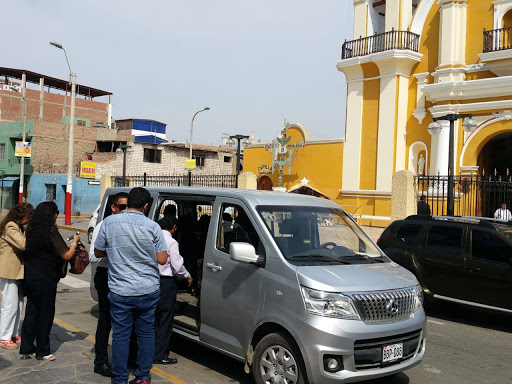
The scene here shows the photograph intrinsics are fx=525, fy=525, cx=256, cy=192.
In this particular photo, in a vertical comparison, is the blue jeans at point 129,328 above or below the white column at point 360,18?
below

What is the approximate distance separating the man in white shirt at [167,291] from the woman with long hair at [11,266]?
165 cm

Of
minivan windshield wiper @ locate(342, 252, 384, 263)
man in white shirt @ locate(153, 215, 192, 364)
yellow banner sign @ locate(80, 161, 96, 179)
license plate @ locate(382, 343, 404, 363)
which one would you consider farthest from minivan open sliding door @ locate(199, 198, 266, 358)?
yellow banner sign @ locate(80, 161, 96, 179)

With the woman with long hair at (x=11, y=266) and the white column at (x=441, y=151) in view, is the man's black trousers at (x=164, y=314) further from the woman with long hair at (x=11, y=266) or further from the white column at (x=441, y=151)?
the white column at (x=441, y=151)

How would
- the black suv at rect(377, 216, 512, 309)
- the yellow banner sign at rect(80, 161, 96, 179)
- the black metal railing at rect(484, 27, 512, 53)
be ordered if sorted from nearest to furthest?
the black suv at rect(377, 216, 512, 309)
the black metal railing at rect(484, 27, 512, 53)
the yellow banner sign at rect(80, 161, 96, 179)

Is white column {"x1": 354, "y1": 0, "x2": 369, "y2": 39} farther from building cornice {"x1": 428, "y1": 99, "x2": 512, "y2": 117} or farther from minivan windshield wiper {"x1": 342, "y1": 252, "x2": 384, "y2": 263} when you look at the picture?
minivan windshield wiper {"x1": 342, "y1": 252, "x2": 384, "y2": 263}

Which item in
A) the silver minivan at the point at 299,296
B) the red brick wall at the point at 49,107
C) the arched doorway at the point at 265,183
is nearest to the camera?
the silver minivan at the point at 299,296

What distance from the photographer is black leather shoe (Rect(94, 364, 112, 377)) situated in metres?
5.32

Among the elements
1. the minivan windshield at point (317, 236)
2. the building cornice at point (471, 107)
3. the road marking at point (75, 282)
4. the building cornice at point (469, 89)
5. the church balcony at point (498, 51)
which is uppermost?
the church balcony at point (498, 51)

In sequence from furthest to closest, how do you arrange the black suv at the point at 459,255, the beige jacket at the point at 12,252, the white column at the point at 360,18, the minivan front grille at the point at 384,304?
1. the white column at the point at 360,18
2. the black suv at the point at 459,255
3. the beige jacket at the point at 12,252
4. the minivan front grille at the point at 384,304

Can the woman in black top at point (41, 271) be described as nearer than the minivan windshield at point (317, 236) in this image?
No

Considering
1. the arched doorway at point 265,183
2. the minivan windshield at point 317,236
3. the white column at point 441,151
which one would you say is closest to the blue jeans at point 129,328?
the minivan windshield at point 317,236

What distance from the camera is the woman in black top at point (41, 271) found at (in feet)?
18.1

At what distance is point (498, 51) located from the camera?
67.5 feet

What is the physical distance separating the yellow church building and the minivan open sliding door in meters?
15.9
